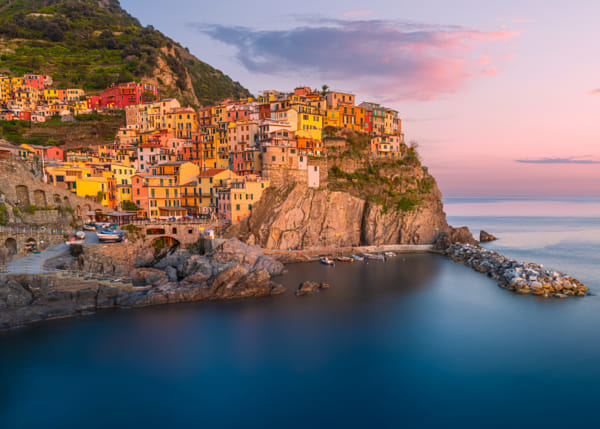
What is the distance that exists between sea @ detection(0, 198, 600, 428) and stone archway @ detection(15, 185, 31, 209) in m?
15.0

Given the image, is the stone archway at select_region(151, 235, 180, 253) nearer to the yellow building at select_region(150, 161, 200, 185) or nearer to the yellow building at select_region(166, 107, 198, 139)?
the yellow building at select_region(150, 161, 200, 185)

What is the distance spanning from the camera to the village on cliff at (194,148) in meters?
40.6

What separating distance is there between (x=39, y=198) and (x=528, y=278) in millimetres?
40645

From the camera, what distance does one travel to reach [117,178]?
137ft

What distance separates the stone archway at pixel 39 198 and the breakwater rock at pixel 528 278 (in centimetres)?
3862

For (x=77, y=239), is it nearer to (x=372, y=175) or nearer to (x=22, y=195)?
(x=22, y=195)

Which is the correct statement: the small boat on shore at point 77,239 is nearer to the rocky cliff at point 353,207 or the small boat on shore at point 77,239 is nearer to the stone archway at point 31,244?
the stone archway at point 31,244

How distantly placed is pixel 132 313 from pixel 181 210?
712 inches

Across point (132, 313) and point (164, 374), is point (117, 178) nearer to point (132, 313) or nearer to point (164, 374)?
point (132, 313)

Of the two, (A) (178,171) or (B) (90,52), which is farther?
(B) (90,52)

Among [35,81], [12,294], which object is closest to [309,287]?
[12,294]

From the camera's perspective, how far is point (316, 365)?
60.7 feet

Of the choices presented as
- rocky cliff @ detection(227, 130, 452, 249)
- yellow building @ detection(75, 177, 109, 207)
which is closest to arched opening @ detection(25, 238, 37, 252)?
yellow building @ detection(75, 177, 109, 207)

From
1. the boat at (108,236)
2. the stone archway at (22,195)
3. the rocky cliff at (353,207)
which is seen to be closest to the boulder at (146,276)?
the boat at (108,236)
